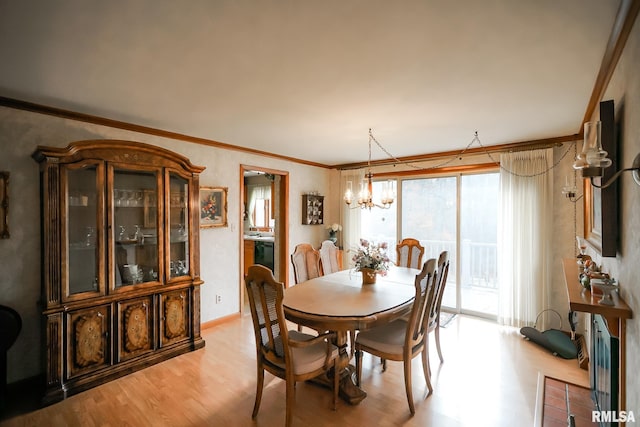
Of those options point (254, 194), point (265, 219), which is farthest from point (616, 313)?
point (254, 194)

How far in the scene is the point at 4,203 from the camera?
242 centimetres

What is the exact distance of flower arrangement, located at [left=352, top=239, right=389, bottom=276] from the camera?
304cm

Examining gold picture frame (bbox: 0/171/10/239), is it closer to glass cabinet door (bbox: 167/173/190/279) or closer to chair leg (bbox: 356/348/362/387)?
glass cabinet door (bbox: 167/173/190/279)

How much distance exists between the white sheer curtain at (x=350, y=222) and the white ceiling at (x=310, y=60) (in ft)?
8.13

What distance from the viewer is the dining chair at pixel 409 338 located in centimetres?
224

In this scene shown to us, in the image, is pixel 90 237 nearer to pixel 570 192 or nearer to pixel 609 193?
pixel 609 193

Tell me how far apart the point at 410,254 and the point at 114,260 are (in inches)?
135

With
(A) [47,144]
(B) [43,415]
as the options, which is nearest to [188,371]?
(B) [43,415]

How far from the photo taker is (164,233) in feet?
10.2

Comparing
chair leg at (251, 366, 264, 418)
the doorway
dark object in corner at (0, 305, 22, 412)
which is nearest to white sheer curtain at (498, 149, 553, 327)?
the doorway

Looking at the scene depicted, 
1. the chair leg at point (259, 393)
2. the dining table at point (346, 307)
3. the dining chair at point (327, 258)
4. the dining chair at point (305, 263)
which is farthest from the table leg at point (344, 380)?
the dining chair at point (327, 258)

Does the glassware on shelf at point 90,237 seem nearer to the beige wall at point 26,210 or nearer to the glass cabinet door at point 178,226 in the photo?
the beige wall at point 26,210

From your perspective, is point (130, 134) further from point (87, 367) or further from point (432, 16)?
point (432, 16)

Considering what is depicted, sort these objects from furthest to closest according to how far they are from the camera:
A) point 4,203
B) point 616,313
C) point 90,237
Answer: point 90,237 → point 4,203 → point 616,313
